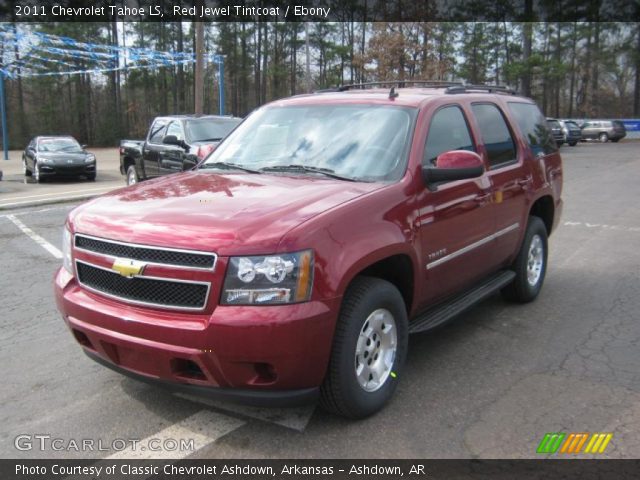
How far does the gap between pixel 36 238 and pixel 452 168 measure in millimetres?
7271

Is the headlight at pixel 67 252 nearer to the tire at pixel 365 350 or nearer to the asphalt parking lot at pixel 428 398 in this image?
the asphalt parking lot at pixel 428 398

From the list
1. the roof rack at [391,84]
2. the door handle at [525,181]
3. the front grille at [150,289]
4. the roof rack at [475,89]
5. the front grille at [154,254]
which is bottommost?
the front grille at [150,289]

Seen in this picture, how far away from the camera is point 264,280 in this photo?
2.82m

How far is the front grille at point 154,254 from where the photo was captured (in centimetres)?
284

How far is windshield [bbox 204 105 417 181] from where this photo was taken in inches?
149

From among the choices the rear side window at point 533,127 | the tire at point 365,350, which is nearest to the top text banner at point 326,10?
the rear side window at point 533,127

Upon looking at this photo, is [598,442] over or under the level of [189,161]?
under

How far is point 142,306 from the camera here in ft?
9.79

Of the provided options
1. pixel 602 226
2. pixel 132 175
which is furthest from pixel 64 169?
pixel 602 226

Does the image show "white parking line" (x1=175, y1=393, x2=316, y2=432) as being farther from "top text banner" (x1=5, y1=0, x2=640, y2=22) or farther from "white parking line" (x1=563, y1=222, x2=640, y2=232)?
"top text banner" (x1=5, y1=0, x2=640, y2=22)

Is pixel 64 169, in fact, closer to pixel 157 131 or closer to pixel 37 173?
pixel 37 173

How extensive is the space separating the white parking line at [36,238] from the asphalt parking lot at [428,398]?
1982 millimetres

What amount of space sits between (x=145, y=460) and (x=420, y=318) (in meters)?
1.94

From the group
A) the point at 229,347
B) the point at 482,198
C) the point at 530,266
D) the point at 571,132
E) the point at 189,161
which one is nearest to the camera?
the point at 229,347
